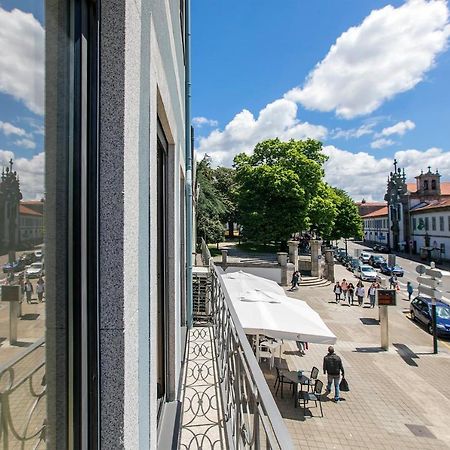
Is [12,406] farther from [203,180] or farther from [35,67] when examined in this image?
[203,180]

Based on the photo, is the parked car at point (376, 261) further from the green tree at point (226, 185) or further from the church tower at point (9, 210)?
the church tower at point (9, 210)

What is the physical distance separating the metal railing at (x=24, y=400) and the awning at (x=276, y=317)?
7.52m

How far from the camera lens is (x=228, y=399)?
3168 mm

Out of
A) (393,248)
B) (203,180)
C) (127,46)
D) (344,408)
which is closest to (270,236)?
(203,180)

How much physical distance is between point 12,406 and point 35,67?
874 millimetres

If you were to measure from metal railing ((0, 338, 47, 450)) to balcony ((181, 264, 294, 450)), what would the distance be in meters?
0.73

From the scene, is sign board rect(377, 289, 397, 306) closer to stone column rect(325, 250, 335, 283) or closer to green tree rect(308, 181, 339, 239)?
stone column rect(325, 250, 335, 283)

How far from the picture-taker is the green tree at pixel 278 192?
3478 centimetres

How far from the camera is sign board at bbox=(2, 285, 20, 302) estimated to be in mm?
787

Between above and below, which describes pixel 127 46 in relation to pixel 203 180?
below

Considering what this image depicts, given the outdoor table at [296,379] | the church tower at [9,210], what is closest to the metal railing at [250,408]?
the church tower at [9,210]

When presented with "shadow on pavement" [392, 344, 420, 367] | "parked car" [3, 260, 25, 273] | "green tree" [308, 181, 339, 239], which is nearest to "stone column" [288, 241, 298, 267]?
"green tree" [308, 181, 339, 239]

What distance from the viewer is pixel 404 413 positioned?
9352 millimetres

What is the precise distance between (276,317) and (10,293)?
28.8ft
